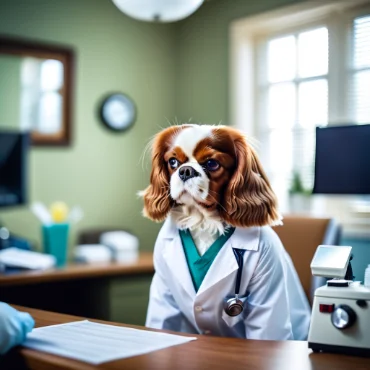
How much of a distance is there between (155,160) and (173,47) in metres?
3.50

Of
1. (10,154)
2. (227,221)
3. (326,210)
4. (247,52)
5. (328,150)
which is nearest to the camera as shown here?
(328,150)

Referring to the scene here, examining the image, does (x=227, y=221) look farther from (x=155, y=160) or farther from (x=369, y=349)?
(x=369, y=349)

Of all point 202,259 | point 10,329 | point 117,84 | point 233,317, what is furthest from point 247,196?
point 117,84

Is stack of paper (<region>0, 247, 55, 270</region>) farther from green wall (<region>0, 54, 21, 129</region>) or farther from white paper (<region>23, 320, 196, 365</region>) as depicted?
white paper (<region>23, 320, 196, 365</region>)

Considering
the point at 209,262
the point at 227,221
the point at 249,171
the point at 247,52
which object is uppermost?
the point at 247,52

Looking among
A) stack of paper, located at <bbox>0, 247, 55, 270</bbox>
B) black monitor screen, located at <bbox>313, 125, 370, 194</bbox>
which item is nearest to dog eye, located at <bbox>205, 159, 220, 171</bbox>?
black monitor screen, located at <bbox>313, 125, 370, 194</bbox>

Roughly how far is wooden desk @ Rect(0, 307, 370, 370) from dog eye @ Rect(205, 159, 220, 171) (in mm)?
433

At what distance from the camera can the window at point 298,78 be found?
3783mm

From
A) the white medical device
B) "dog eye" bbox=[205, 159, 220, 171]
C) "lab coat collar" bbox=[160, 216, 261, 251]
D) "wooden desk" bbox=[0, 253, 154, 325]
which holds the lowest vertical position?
"wooden desk" bbox=[0, 253, 154, 325]

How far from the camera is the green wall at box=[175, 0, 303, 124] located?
4.48 metres

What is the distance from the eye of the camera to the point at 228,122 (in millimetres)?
4496

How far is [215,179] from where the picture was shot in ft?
4.94

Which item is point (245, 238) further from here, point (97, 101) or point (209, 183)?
point (97, 101)

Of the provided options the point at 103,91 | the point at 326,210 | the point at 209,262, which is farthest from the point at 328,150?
the point at 103,91
